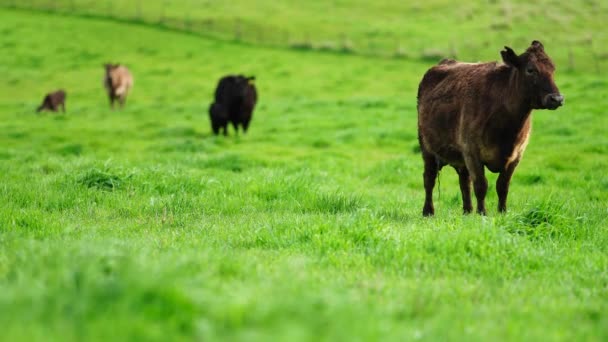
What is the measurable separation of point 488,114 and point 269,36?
36286 millimetres

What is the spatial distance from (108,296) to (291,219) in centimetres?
388

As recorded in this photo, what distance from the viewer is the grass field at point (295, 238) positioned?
3.12 metres

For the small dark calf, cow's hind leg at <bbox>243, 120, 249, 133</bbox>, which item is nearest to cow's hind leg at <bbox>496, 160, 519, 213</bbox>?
the small dark calf

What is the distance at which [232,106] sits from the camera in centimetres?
1984

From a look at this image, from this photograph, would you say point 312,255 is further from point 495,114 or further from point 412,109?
point 412,109

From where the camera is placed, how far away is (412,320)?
3.65m

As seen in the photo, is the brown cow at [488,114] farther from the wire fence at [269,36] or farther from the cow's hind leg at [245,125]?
the wire fence at [269,36]

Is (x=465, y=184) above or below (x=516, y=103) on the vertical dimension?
below

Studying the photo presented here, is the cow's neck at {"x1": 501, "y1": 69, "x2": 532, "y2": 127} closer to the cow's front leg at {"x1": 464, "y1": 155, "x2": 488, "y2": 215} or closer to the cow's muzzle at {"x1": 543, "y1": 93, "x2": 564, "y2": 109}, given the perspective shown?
the cow's muzzle at {"x1": 543, "y1": 93, "x2": 564, "y2": 109}

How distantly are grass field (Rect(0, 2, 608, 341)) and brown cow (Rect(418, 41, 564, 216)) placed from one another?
0.69m

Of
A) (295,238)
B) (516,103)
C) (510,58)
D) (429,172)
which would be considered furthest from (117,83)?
(295,238)

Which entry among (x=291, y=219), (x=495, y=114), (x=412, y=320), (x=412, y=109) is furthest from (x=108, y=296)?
(x=412, y=109)

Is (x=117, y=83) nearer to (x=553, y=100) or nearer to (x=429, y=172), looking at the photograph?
(x=429, y=172)

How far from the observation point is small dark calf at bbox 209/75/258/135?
64.7 feet
